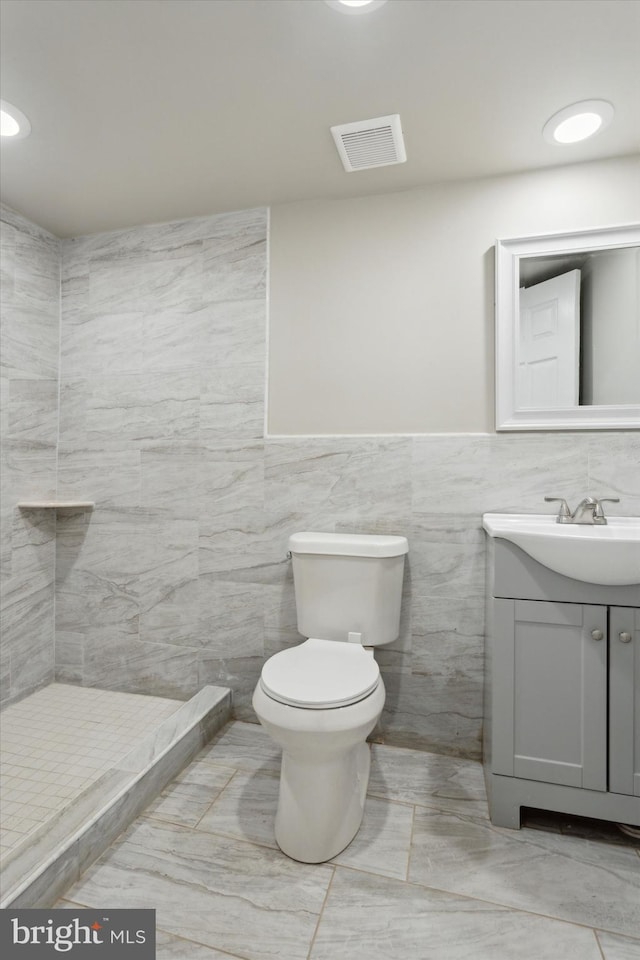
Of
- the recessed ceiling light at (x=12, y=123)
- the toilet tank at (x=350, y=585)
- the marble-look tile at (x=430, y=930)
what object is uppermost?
the recessed ceiling light at (x=12, y=123)

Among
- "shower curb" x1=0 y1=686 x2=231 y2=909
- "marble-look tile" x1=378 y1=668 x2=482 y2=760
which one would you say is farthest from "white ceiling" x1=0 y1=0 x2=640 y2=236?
"shower curb" x1=0 y1=686 x2=231 y2=909

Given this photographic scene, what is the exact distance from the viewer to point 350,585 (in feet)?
5.72

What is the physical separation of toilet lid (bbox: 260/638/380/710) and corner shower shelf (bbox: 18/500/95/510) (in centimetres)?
130

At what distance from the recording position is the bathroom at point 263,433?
1850mm

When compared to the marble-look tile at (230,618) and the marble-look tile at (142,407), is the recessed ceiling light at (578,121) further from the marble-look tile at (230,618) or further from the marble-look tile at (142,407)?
the marble-look tile at (230,618)

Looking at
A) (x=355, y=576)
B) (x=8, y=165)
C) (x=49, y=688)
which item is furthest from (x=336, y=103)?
(x=49, y=688)

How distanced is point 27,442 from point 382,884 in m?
2.19

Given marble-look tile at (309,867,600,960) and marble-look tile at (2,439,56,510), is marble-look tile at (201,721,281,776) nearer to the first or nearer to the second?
marble-look tile at (309,867,600,960)

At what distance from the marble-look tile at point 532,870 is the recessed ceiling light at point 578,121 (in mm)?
2208

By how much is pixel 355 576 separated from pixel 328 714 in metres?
0.55

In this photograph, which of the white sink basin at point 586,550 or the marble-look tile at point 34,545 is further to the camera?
the marble-look tile at point 34,545

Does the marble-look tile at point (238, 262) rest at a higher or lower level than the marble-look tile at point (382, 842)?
higher

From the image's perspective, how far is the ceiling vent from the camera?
5.22ft

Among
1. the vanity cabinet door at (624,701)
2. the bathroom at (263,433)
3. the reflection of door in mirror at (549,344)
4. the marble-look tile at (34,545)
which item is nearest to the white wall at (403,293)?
the bathroom at (263,433)
